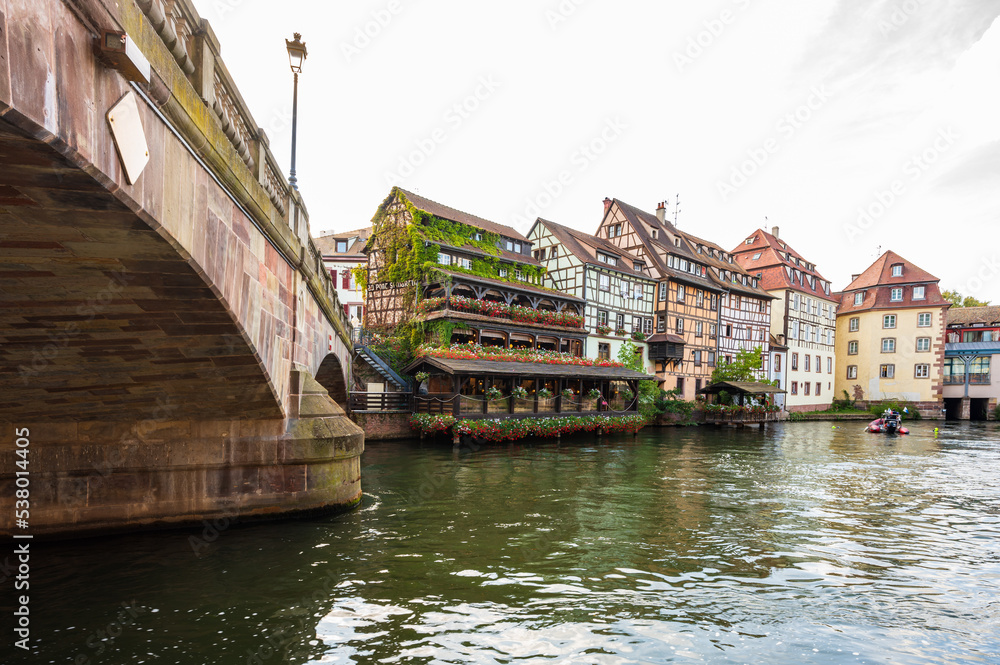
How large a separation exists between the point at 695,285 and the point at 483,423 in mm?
23379

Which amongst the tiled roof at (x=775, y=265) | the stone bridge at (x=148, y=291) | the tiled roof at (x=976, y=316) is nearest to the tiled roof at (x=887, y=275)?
the tiled roof at (x=775, y=265)

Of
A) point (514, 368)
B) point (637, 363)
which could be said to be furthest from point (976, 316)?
point (514, 368)

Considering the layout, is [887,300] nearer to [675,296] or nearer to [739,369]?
[739,369]

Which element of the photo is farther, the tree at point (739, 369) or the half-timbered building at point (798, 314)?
the half-timbered building at point (798, 314)

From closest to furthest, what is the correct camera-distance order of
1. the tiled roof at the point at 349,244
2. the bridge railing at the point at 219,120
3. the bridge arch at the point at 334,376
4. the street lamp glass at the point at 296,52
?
the bridge railing at the point at 219,120 → the street lamp glass at the point at 296,52 → the bridge arch at the point at 334,376 → the tiled roof at the point at 349,244

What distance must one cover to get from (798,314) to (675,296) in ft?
58.1

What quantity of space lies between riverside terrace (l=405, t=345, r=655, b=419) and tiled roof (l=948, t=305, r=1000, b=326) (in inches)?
1603

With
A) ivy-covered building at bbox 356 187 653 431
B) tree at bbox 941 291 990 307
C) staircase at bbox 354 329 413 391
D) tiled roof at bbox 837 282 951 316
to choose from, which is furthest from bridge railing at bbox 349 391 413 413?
tree at bbox 941 291 990 307

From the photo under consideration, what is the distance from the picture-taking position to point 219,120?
199 inches

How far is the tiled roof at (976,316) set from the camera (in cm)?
4950

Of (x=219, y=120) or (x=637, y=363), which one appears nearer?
(x=219, y=120)

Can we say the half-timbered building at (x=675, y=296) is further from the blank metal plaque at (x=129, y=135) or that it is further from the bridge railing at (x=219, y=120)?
the blank metal plaque at (x=129, y=135)

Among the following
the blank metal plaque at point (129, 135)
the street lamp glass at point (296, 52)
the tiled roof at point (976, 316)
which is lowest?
the blank metal plaque at point (129, 135)

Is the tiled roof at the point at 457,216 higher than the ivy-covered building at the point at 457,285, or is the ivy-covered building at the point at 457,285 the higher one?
the tiled roof at the point at 457,216
